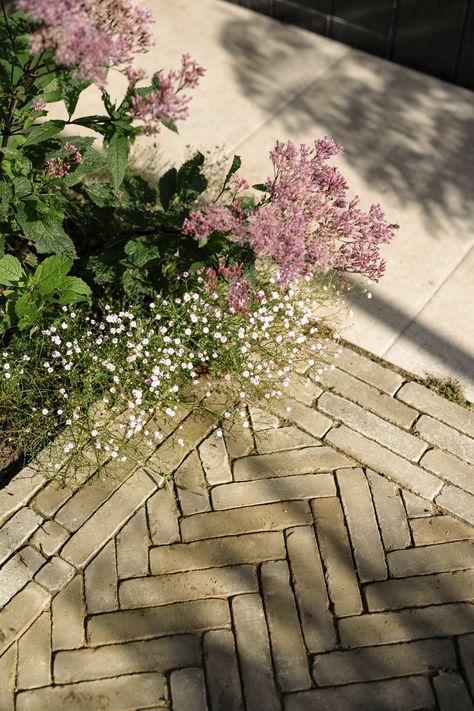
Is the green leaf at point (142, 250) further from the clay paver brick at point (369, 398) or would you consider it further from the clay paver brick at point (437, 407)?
the clay paver brick at point (437, 407)

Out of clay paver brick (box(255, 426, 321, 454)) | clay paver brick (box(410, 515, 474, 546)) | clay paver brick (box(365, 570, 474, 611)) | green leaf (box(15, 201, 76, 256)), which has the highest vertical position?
green leaf (box(15, 201, 76, 256))

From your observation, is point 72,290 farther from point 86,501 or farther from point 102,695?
point 102,695

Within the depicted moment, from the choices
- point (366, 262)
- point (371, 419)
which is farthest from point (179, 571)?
point (366, 262)

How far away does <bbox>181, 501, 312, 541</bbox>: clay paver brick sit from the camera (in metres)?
3.50

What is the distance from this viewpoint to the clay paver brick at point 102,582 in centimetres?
329

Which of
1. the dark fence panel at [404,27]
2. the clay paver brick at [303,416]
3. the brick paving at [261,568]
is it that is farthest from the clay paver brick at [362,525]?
the dark fence panel at [404,27]

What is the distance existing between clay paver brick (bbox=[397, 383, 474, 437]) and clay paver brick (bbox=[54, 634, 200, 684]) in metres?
1.54

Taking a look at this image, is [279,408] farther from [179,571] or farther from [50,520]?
[50,520]

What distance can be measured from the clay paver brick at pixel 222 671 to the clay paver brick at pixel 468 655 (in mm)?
867

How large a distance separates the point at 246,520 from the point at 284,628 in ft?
1.64

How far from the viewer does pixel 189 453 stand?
374 cm

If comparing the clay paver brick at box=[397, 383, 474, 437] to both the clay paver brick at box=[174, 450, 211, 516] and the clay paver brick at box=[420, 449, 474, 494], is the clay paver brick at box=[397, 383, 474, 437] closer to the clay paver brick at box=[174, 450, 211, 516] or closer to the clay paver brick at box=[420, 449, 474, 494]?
the clay paver brick at box=[420, 449, 474, 494]

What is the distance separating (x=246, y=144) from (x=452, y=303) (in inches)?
67.7

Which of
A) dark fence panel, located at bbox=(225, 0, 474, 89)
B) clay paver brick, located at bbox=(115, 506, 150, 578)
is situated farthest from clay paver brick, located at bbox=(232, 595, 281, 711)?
dark fence panel, located at bbox=(225, 0, 474, 89)
